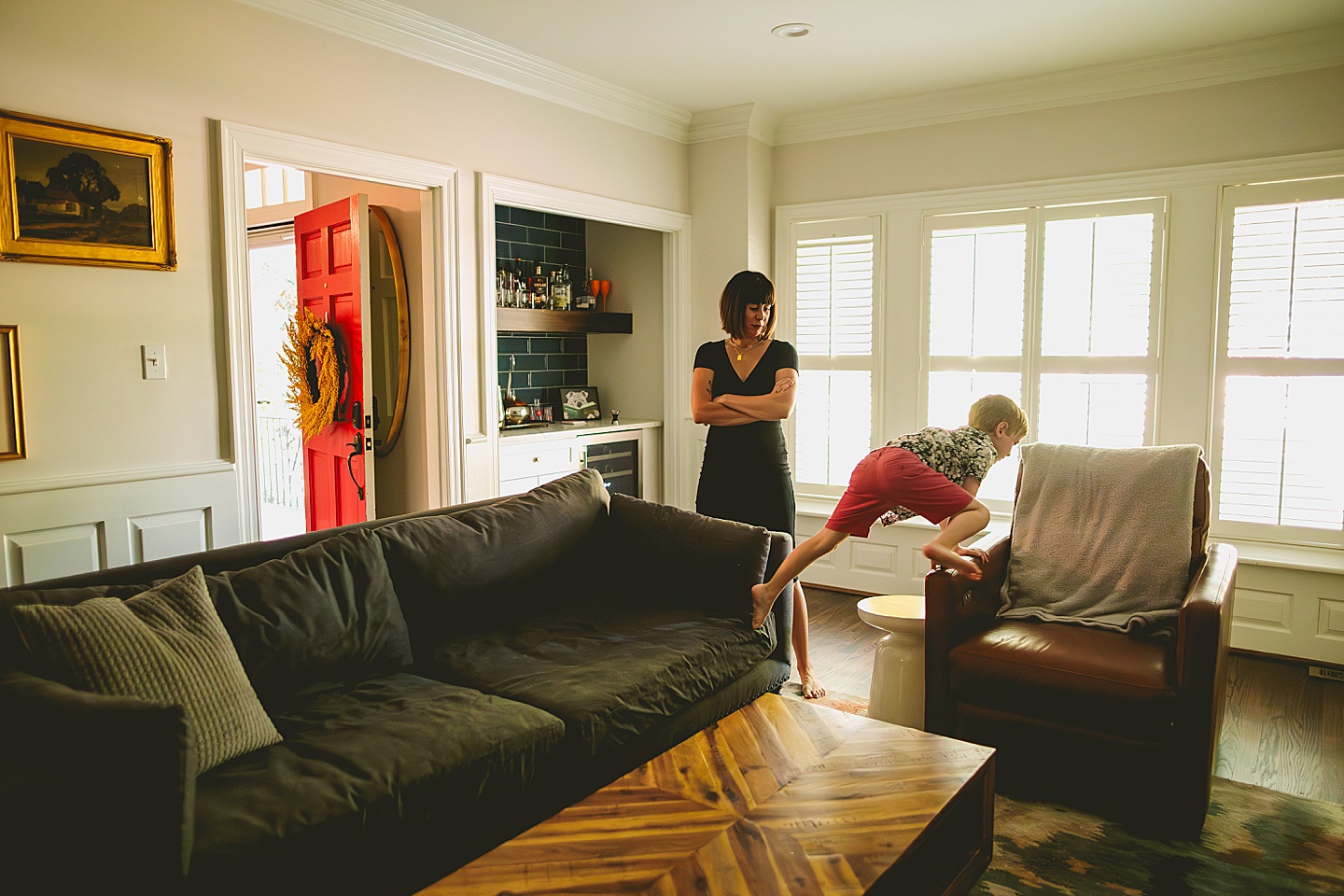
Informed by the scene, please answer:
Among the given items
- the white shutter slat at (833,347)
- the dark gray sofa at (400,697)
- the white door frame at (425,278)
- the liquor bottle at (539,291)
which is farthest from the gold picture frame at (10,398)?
the white shutter slat at (833,347)

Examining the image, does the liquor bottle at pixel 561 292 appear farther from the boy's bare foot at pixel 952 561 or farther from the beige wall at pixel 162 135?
the boy's bare foot at pixel 952 561

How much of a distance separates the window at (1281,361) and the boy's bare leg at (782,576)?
7.45ft

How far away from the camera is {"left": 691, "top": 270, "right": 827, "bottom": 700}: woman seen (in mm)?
3357

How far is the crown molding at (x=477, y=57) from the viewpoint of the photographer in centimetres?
340

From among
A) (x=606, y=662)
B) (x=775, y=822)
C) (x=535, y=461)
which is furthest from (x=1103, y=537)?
(x=535, y=461)

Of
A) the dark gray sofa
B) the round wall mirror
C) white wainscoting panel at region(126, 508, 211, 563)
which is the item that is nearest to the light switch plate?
white wainscoting panel at region(126, 508, 211, 563)

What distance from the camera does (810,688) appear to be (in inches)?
137

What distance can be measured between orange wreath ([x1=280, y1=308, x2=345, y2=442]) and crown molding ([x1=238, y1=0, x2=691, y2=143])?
145 cm

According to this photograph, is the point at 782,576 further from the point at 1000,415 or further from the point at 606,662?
the point at 1000,415

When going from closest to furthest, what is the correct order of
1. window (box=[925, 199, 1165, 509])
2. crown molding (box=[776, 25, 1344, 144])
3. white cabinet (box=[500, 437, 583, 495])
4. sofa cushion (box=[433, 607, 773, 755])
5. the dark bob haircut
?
sofa cushion (box=[433, 607, 773, 755])
the dark bob haircut
crown molding (box=[776, 25, 1344, 144])
window (box=[925, 199, 1165, 509])
white cabinet (box=[500, 437, 583, 495])

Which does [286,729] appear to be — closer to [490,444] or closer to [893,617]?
[893,617]

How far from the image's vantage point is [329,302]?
175 inches

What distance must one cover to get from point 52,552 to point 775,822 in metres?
2.41

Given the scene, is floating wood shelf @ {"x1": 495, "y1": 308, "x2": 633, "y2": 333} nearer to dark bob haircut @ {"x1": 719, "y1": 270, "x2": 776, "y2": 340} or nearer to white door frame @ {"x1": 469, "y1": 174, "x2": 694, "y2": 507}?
white door frame @ {"x1": 469, "y1": 174, "x2": 694, "y2": 507}
